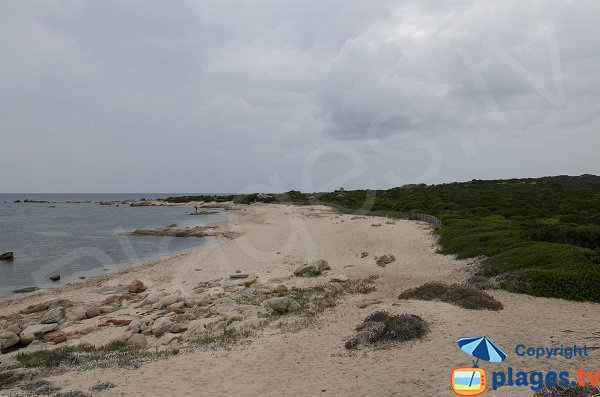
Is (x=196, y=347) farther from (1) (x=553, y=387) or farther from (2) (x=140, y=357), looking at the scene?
(1) (x=553, y=387)

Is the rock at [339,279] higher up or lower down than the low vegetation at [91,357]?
higher up

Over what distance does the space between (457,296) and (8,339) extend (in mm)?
16922

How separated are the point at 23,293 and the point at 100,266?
24.6ft

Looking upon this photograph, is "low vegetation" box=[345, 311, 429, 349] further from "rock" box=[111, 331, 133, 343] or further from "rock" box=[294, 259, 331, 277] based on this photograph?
"rock" box=[294, 259, 331, 277]

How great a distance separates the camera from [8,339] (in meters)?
13.9

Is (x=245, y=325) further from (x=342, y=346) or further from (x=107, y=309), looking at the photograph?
(x=107, y=309)

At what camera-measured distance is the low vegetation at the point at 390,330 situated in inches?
430

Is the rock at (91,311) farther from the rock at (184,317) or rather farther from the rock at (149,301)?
the rock at (184,317)

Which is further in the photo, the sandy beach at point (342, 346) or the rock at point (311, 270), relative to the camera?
the rock at point (311, 270)

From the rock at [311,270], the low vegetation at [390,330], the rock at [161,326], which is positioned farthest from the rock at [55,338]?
the rock at [311,270]

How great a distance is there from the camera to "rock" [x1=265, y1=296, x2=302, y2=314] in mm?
14930

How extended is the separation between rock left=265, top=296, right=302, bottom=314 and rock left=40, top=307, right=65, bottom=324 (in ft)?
31.5

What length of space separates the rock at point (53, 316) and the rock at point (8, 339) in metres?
2.00
